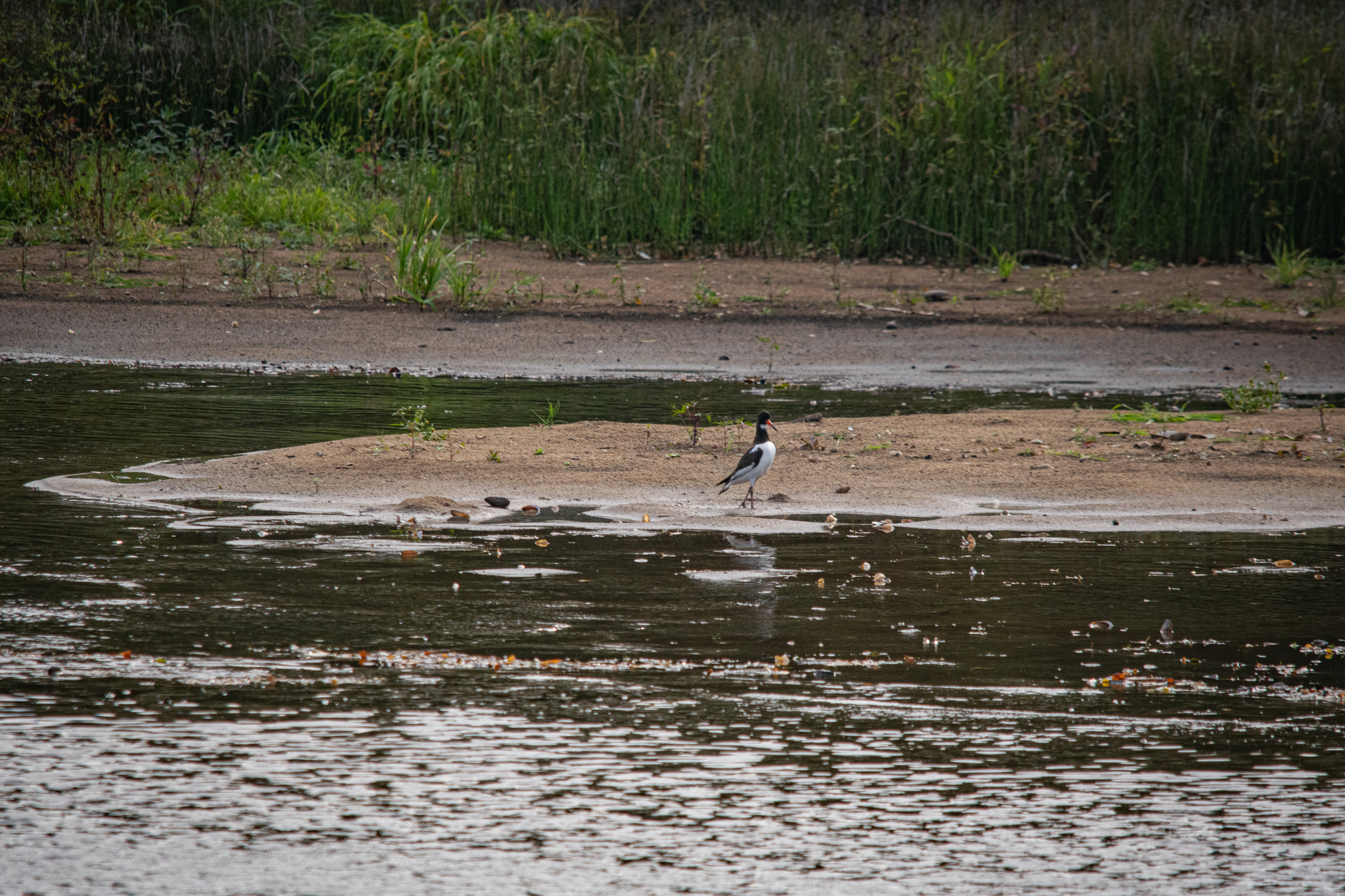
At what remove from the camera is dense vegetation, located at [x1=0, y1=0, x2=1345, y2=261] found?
655 inches

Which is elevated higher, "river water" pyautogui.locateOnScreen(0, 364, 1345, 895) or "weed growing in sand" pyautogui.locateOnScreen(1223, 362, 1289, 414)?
"weed growing in sand" pyautogui.locateOnScreen(1223, 362, 1289, 414)

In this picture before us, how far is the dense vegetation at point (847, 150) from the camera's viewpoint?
16.6 m

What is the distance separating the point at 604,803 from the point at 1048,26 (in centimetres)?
1665

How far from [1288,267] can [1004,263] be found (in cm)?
269

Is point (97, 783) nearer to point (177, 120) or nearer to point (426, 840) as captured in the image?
point (426, 840)

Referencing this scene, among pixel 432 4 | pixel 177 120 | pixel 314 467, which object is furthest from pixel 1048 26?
pixel 314 467

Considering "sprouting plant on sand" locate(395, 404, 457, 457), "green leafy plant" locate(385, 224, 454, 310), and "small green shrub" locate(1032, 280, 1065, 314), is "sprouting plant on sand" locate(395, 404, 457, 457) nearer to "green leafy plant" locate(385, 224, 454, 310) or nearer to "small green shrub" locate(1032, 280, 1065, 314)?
"green leafy plant" locate(385, 224, 454, 310)

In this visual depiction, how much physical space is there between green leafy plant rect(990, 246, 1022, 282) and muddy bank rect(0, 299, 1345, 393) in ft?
6.42

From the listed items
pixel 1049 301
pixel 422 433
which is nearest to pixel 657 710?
pixel 422 433

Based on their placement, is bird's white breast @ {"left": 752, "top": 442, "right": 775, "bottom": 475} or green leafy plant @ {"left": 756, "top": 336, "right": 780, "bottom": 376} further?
green leafy plant @ {"left": 756, "top": 336, "right": 780, "bottom": 376}

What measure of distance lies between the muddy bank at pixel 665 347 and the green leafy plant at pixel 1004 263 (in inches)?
77.1

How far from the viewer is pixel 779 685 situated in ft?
15.4

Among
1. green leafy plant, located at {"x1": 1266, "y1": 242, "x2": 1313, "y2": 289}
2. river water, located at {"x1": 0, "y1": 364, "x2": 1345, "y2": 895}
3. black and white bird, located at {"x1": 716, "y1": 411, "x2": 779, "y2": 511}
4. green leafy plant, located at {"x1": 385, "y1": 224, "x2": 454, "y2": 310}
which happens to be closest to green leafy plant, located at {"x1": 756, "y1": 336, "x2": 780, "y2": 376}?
green leafy plant, located at {"x1": 385, "y1": 224, "x2": 454, "y2": 310}

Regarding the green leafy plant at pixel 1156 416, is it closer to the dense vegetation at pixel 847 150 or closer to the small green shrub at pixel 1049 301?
the small green shrub at pixel 1049 301
